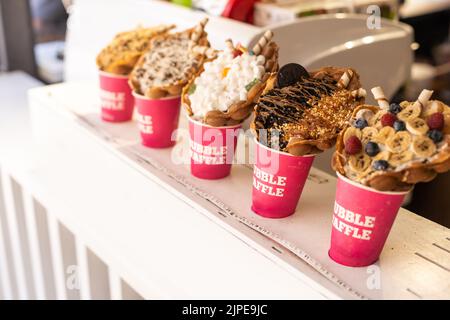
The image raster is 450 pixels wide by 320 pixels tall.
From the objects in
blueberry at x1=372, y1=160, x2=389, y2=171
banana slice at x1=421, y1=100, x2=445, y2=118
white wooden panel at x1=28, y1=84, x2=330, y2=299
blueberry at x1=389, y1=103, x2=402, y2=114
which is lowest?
white wooden panel at x1=28, y1=84, x2=330, y2=299

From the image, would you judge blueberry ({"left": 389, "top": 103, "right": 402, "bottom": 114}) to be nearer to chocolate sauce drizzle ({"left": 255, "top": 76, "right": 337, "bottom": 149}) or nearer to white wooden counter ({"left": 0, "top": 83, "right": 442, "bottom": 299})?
chocolate sauce drizzle ({"left": 255, "top": 76, "right": 337, "bottom": 149})

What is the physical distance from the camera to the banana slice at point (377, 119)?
807 mm

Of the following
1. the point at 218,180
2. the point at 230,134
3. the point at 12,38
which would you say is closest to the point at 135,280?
the point at 218,180

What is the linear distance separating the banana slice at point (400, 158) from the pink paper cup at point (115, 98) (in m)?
0.73

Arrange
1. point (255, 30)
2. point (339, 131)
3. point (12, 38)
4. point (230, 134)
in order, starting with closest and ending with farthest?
point (339, 131) < point (230, 134) < point (255, 30) < point (12, 38)

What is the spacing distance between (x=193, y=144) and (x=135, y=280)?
0.33 m

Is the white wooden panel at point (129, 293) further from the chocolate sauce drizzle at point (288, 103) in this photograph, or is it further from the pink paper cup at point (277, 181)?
the chocolate sauce drizzle at point (288, 103)

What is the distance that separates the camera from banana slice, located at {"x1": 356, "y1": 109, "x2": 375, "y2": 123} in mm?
826

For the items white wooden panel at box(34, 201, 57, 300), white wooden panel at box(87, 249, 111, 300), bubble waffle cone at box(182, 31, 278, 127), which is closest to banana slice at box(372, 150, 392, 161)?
bubble waffle cone at box(182, 31, 278, 127)

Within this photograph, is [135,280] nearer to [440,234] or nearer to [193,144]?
[193,144]

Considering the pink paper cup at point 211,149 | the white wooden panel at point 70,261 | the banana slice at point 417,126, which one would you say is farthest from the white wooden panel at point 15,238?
the banana slice at point 417,126

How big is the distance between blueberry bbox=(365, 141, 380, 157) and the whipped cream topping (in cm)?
28

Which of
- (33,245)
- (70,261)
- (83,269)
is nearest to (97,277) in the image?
(83,269)
